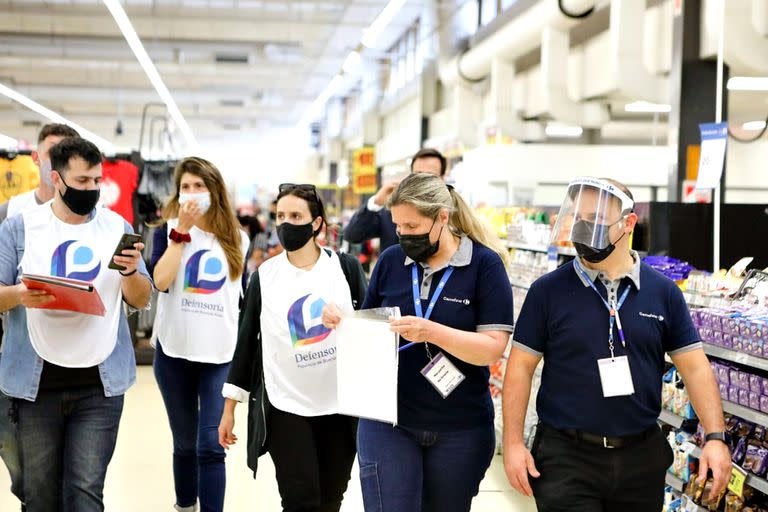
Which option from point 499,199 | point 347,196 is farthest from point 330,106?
point 499,199

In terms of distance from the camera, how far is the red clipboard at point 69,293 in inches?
124

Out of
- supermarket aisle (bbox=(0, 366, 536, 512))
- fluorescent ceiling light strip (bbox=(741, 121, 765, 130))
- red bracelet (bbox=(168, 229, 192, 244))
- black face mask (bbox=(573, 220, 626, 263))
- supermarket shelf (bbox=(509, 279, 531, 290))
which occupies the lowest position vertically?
supermarket aisle (bbox=(0, 366, 536, 512))

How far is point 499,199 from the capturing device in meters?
14.6

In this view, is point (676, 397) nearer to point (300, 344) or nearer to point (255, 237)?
point (300, 344)

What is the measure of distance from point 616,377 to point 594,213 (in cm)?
50

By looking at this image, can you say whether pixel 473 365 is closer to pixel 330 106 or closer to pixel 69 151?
pixel 69 151

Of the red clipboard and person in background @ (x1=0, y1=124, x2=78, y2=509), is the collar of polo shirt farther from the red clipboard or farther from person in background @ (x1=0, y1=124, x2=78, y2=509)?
person in background @ (x1=0, y1=124, x2=78, y2=509)

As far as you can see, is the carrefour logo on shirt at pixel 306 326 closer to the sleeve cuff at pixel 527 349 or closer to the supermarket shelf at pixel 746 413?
the sleeve cuff at pixel 527 349

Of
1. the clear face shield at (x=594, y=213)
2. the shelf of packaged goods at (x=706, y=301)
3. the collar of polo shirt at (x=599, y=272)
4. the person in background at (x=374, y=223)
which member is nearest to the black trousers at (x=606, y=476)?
the collar of polo shirt at (x=599, y=272)

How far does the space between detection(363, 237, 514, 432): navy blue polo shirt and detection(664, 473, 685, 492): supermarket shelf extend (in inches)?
54.6

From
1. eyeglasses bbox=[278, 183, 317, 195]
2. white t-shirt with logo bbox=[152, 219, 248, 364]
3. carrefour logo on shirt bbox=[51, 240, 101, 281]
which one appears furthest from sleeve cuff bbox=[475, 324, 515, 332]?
white t-shirt with logo bbox=[152, 219, 248, 364]

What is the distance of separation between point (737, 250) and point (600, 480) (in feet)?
13.1

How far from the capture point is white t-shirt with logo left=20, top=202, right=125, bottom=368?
3.37 metres

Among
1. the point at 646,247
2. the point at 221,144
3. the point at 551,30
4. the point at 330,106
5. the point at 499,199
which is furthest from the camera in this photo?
the point at 221,144
